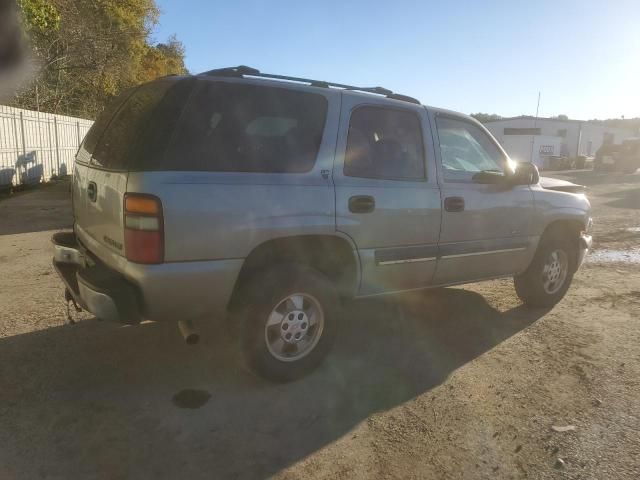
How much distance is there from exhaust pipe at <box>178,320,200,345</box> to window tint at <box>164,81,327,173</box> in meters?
1.04

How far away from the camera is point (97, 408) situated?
310cm

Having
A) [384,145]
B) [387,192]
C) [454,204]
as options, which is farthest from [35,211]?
[454,204]

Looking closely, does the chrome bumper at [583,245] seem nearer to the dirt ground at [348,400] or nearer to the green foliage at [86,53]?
the dirt ground at [348,400]

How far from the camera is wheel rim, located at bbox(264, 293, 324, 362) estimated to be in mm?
3326

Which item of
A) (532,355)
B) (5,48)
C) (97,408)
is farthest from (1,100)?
(532,355)

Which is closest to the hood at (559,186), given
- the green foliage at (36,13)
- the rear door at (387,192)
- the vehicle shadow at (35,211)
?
the rear door at (387,192)

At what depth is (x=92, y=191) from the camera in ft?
11.0

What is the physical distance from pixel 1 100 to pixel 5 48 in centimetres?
368

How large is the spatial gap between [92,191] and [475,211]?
2955 millimetres

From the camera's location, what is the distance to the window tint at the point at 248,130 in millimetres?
2936

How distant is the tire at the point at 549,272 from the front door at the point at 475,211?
0.30 metres

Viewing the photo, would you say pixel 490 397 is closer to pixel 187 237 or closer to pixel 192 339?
pixel 192 339

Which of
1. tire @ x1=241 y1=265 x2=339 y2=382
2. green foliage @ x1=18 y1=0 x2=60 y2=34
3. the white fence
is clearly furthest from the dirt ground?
green foliage @ x1=18 y1=0 x2=60 y2=34

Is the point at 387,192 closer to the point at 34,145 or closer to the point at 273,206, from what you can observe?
the point at 273,206
